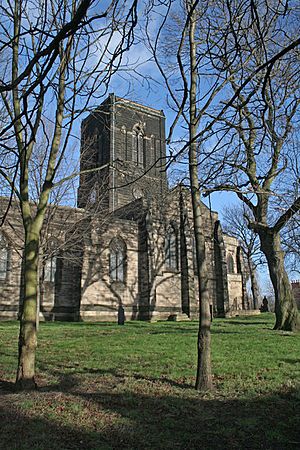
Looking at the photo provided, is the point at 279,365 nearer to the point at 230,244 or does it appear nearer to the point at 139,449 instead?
the point at 139,449

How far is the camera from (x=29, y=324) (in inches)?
252

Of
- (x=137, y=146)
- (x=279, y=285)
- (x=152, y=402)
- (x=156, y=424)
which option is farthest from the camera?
(x=137, y=146)

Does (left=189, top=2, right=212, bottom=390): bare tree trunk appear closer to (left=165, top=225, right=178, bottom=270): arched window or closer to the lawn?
the lawn

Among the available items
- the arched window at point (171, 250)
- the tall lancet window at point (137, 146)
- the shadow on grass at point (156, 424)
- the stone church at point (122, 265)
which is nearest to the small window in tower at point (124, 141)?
the tall lancet window at point (137, 146)

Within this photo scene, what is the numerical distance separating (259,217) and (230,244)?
27217 millimetres

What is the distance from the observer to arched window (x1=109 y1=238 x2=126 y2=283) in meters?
28.7

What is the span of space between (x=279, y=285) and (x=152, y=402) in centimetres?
1076

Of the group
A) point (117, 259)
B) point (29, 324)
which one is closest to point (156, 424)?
point (29, 324)

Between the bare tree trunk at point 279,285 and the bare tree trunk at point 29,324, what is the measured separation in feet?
36.3

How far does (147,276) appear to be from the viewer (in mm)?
28703

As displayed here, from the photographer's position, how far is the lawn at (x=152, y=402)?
4.45 m

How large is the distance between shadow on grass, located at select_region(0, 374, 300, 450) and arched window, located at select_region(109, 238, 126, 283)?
2249 cm

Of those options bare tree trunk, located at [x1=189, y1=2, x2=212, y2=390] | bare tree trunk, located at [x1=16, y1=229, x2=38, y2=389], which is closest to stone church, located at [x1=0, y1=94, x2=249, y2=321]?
bare tree trunk, located at [x1=189, y1=2, x2=212, y2=390]

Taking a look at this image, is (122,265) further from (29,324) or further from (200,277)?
(29,324)
